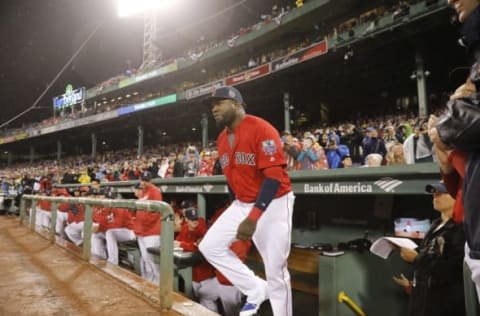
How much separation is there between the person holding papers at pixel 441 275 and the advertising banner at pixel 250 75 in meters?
13.7

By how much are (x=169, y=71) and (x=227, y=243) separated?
20671 mm

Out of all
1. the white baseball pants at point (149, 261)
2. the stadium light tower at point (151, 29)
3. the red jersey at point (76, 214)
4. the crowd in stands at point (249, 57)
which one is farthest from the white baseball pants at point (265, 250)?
the stadium light tower at point (151, 29)

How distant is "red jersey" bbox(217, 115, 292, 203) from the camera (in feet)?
7.23

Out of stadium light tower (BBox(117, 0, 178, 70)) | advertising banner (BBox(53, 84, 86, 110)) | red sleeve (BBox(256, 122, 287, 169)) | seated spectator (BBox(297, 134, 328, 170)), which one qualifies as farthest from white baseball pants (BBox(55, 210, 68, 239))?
advertising banner (BBox(53, 84, 86, 110))

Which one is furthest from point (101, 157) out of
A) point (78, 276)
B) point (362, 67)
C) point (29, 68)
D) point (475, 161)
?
point (475, 161)

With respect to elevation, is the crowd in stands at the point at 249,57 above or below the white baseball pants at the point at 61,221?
above

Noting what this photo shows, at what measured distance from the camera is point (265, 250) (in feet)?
7.19

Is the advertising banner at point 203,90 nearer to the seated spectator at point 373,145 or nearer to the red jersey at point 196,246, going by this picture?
the seated spectator at point 373,145

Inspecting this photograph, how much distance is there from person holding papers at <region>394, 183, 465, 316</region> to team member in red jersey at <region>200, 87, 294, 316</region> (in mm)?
702

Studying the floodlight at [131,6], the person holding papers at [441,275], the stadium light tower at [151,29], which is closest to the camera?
the person holding papers at [441,275]

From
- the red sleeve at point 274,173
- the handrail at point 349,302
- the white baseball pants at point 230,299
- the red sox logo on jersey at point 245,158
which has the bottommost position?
the white baseball pants at point 230,299

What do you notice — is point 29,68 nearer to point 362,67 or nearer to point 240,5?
point 240,5

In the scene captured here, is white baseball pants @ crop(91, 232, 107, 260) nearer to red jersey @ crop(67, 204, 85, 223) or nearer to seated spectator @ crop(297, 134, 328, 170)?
red jersey @ crop(67, 204, 85, 223)

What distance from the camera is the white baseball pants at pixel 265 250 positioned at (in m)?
2.16
